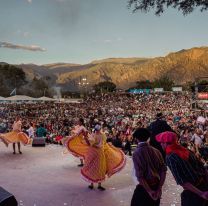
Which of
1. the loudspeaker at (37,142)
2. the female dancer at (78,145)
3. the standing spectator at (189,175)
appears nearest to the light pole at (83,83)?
the loudspeaker at (37,142)

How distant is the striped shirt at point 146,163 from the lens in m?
4.30

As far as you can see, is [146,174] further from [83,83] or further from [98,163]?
[83,83]

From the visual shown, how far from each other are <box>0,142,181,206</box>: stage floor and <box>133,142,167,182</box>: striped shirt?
2.60 metres

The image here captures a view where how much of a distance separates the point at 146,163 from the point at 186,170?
61cm

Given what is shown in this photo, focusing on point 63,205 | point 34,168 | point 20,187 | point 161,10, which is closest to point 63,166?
point 34,168

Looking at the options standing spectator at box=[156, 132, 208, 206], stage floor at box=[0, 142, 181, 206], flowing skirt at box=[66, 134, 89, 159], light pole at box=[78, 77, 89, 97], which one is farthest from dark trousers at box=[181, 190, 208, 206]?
light pole at box=[78, 77, 89, 97]

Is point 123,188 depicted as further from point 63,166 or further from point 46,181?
point 63,166

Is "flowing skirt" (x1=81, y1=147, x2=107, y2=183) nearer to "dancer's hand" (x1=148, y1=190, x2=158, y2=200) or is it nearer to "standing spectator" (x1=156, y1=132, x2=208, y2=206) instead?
"dancer's hand" (x1=148, y1=190, x2=158, y2=200)

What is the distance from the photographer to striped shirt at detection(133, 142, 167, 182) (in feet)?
14.1

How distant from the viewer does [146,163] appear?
14.2 ft

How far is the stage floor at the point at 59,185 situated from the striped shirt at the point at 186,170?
3.01 meters

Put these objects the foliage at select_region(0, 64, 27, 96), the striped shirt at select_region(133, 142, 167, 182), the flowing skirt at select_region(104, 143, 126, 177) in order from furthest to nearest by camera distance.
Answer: the foliage at select_region(0, 64, 27, 96)
the flowing skirt at select_region(104, 143, 126, 177)
the striped shirt at select_region(133, 142, 167, 182)

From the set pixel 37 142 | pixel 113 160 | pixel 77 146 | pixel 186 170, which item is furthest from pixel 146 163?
pixel 37 142

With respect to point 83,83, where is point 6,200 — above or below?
above
